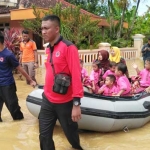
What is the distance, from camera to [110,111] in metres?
3.96

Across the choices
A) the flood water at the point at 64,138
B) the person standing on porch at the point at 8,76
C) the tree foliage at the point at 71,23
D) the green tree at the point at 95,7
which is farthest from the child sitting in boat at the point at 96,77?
the green tree at the point at 95,7

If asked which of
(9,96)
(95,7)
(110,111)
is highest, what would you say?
(95,7)

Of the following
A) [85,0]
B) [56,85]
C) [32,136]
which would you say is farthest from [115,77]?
[85,0]

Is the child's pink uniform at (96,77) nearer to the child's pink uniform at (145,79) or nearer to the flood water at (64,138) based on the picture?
the child's pink uniform at (145,79)

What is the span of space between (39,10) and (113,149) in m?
9.13

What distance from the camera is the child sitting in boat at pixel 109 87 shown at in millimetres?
4551

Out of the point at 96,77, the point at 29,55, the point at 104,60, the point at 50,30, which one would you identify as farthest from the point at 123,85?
the point at 29,55

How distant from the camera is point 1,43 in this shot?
4242 mm

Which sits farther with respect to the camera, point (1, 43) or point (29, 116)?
point (29, 116)

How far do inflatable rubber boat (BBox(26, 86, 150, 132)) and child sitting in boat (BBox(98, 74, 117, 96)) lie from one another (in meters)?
0.38

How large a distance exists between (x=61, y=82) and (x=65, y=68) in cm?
15

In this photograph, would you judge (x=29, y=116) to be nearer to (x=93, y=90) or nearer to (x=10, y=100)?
(x=10, y=100)

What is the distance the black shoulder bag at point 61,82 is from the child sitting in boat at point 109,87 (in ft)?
5.74

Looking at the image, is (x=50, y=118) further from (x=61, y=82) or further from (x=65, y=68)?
(x=65, y=68)
